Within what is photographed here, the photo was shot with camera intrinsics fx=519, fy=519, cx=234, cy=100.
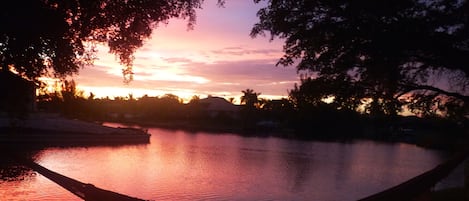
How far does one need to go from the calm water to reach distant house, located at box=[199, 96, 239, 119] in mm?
48478

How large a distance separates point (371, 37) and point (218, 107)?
83066 mm

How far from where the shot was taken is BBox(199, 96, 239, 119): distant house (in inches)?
3391

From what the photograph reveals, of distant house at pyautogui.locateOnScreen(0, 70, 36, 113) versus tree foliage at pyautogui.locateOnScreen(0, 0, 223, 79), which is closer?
tree foliage at pyautogui.locateOnScreen(0, 0, 223, 79)

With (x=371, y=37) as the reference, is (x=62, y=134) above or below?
below

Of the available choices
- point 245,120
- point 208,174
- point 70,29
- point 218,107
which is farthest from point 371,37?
point 218,107

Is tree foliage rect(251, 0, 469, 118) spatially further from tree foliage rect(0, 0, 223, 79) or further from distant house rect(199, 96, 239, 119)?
distant house rect(199, 96, 239, 119)

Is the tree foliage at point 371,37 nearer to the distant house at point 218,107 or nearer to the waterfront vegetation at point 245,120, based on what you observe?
the waterfront vegetation at point 245,120

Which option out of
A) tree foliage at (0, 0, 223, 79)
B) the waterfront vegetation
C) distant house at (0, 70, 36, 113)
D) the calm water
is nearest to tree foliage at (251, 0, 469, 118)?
tree foliage at (0, 0, 223, 79)

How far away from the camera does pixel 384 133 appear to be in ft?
280

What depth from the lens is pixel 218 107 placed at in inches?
3504

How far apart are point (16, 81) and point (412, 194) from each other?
474cm

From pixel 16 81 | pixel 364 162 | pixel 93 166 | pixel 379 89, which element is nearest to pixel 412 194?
pixel 379 89

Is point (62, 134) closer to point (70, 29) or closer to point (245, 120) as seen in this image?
point (70, 29)

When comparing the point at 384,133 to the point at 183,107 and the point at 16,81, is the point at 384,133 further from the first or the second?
the point at 16,81
